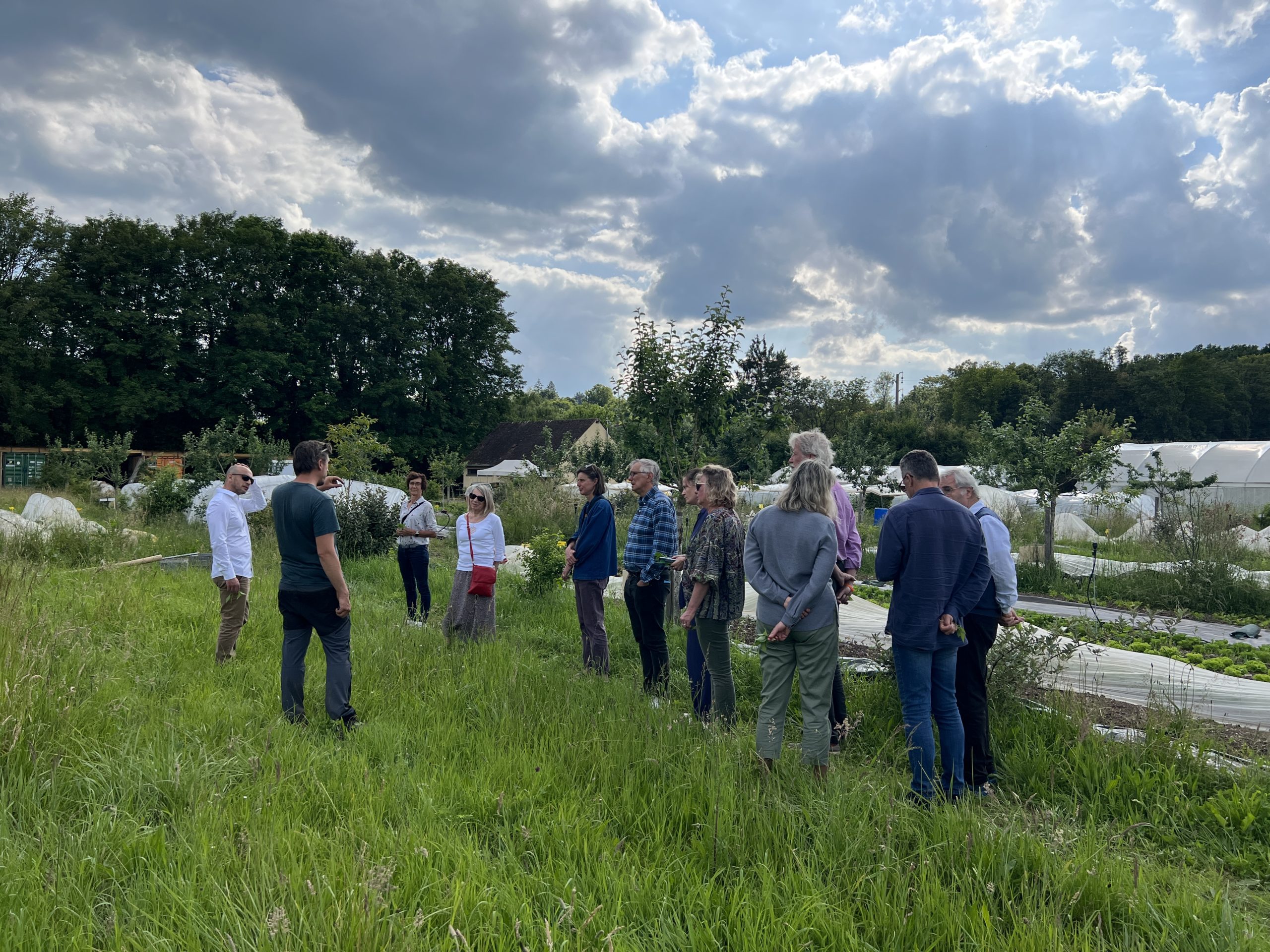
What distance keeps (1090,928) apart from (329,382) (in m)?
45.0

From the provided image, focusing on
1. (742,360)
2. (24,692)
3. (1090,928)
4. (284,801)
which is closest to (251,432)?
(742,360)

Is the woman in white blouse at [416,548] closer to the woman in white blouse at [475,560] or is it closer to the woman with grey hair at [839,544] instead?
the woman in white blouse at [475,560]

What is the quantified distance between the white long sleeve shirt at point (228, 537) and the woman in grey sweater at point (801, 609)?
4.62m

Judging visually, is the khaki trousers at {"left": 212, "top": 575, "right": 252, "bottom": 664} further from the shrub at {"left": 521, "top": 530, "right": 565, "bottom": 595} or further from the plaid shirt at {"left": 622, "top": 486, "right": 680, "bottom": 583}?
the shrub at {"left": 521, "top": 530, "right": 565, "bottom": 595}

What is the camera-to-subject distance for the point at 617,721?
4.27m

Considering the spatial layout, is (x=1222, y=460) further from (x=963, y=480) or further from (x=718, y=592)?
(x=718, y=592)

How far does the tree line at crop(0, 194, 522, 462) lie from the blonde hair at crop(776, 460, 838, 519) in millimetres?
31339

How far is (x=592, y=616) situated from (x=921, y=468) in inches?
129

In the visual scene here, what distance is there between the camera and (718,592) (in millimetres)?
4883

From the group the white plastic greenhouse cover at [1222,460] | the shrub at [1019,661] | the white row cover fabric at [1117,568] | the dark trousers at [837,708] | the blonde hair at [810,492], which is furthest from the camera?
the white plastic greenhouse cover at [1222,460]

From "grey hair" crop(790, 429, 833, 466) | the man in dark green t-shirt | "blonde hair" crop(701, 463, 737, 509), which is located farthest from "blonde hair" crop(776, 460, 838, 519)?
the man in dark green t-shirt

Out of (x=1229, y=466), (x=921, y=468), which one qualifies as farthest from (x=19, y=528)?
(x=1229, y=466)

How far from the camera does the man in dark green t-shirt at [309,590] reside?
458cm

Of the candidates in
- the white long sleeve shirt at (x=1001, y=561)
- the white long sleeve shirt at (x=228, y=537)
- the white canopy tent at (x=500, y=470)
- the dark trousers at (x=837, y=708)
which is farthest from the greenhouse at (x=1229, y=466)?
the white canopy tent at (x=500, y=470)
